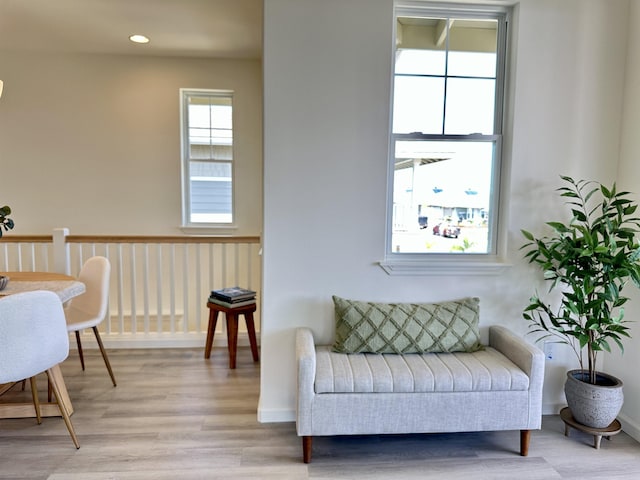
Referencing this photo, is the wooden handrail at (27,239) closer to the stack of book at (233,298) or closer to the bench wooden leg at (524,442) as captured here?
the stack of book at (233,298)

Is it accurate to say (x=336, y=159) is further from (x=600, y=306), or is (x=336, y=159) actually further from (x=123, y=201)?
(x=123, y=201)

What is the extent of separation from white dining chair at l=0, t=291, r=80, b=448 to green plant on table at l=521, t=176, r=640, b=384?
257 cm

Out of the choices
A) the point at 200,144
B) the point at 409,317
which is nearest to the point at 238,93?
the point at 200,144

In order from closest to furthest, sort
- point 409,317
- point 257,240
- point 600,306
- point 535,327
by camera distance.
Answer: point 600,306, point 409,317, point 535,327, point 257,240

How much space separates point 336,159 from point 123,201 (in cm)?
308

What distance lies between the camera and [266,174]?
7.60 ft

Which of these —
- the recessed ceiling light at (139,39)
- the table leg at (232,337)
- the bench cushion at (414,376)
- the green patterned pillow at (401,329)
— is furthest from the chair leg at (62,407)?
the recessed ceiling light at (139,39)

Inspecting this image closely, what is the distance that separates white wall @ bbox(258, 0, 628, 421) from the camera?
2283 mm

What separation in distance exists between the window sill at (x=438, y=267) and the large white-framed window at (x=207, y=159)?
2612mm

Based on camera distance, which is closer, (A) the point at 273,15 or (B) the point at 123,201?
(A) the point at 273,15

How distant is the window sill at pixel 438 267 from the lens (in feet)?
7.96

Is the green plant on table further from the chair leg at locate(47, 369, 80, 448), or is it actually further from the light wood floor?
the chair leg at locate(47, 369, 80, 448)

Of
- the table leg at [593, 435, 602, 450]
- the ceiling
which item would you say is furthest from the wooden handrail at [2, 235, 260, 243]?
the table leg at [593, 435, 602, 450]

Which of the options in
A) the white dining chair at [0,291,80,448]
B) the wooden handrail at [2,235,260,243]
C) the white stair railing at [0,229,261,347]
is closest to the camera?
the white dining chair at [0,291,80,448]
